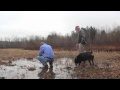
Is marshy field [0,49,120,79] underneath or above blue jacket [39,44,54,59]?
underneath

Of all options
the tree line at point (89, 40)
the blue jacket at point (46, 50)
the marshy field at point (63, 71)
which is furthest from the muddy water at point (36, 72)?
the tree line at point (89, 40)

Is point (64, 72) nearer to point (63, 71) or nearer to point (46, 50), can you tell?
point (63, 71)

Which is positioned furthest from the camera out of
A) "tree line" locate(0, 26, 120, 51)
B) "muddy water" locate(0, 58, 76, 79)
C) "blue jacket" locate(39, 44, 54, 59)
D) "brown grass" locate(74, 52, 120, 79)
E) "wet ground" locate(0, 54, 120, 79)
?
"tree line" locate(0, 26, 120, 51)

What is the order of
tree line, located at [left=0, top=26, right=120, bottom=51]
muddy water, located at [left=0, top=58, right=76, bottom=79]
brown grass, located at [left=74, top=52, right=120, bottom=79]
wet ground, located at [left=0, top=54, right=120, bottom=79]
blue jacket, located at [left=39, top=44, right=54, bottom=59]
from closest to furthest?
brown grass, located at [left=74, top=52, right=120, bottom=79], wet ground, located at [left=0, top=54, right=120, bottom=79], muddy water, located at [left=0, top=58, right=76, bottom=79], blue jacket, located at [left=39, top=44, right=54, bottom=59], tree line, located at [left=0, top=26, right=120, bottom=51]

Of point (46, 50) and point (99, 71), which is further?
point (46, 50)

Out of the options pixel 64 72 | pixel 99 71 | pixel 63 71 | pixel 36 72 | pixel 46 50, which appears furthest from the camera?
pixel 46 50

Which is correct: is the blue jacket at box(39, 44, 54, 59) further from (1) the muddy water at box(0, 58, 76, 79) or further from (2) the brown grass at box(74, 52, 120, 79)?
(2) the brown grass at box(74, 52, 120, 79)

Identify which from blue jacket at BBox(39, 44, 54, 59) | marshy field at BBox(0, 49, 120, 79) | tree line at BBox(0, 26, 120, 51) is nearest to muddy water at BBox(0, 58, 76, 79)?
marshy field at BBox(0, 49, 120, 79)

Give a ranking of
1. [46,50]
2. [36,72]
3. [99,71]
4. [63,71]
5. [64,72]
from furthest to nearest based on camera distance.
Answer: [46,50] → [63,71] → [36,72] → [64,72] → [99,71]

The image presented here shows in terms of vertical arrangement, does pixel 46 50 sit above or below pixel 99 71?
above

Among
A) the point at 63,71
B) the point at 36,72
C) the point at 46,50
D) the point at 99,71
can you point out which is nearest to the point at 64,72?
the point at 63,71

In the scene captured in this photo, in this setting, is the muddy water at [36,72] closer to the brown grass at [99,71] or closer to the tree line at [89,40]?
the brown grass at [99,71]
